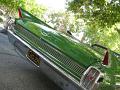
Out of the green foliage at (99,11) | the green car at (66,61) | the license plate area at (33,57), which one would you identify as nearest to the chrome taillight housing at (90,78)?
the green car at (66,61)

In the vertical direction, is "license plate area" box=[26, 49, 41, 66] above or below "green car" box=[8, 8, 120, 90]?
below

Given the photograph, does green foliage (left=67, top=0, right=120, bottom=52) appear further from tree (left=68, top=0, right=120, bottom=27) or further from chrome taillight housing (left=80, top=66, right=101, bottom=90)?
chrome taillight housing (left=80, top=66, right=101, bottom=90)

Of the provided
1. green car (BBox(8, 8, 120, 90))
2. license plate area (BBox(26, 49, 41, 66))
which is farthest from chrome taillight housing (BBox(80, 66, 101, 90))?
license plate area (BBox(26, 49, 41, 66))

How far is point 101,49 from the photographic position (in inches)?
236

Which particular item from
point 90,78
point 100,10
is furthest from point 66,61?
point 100,10

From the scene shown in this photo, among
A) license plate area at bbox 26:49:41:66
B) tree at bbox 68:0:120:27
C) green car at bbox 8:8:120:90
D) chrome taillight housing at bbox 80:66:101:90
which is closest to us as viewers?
chrome taillight housing at bbox 80:66:101:90

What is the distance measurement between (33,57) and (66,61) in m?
0.95

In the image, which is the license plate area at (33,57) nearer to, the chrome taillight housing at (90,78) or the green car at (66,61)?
the green car at (66,61)

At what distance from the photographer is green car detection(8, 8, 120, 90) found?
4.12 m

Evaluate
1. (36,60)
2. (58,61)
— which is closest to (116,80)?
(58,61)

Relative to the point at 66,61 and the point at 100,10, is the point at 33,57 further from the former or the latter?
the point at 100,10

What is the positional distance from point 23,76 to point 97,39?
31238 mm

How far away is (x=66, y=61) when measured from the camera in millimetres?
4609

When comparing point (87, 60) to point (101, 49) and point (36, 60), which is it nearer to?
point (36, 60)
